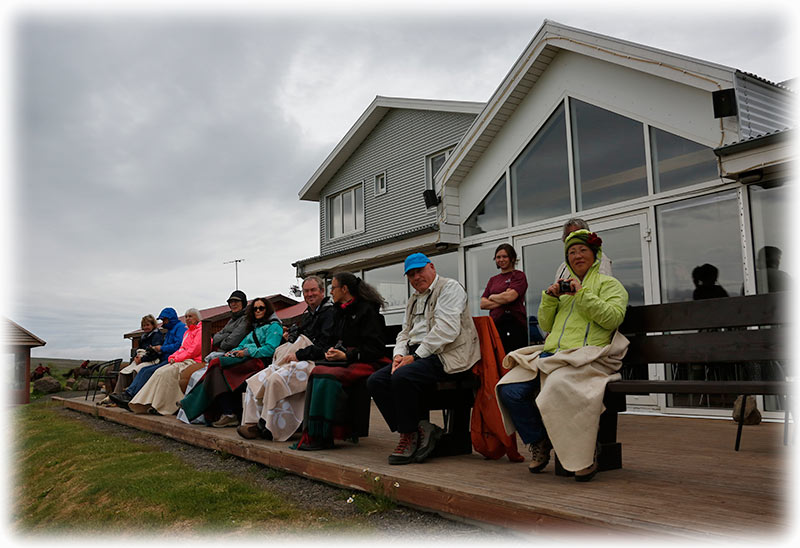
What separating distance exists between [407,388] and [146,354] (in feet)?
22.8

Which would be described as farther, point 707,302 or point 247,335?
point 247,335

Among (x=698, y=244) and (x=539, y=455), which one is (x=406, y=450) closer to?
(x=539, y=455)

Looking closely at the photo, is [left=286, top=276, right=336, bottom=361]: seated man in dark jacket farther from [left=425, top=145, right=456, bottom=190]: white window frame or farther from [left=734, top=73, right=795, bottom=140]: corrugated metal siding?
[left=425, top=145, right=456, bottom=190]: white window frame

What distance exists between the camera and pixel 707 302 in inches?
127

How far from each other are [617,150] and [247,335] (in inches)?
194

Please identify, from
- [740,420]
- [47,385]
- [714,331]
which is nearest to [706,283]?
[740,420]

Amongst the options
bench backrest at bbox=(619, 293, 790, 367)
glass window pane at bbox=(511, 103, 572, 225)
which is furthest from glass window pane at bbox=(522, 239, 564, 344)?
bench backrest at bbox=(619, 293, 790, 367)

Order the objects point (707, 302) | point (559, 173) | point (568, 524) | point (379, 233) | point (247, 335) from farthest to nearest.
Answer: point (379, 233) → point (559, 173) → point (247, 335) → point (707, 302) → point (568, 524)

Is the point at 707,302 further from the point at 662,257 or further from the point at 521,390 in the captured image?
the point at 662,257

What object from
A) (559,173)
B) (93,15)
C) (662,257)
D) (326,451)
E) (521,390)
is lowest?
(326,451)

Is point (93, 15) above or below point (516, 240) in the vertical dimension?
above

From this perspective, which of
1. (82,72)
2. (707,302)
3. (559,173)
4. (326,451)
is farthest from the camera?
(559,173)

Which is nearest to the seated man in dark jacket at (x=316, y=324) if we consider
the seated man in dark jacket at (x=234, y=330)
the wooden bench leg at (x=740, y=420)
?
the seated man in dark jacket at (x=234, y=330)

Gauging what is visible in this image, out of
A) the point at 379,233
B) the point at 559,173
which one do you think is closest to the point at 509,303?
the point at 559,173
